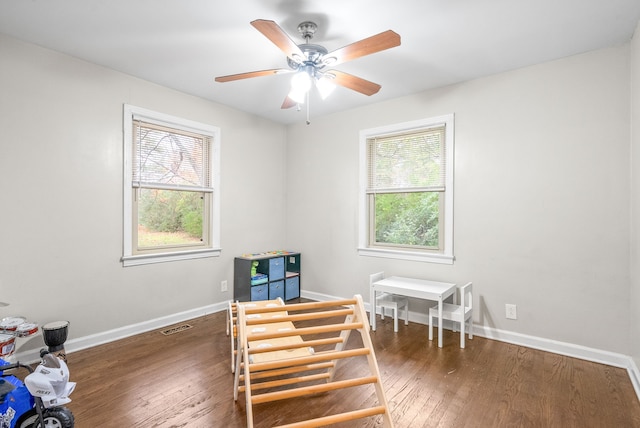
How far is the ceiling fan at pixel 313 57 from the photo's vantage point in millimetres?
1890

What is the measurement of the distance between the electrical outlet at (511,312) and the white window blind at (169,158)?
3319 mm

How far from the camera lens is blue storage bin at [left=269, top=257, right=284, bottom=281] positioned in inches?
160

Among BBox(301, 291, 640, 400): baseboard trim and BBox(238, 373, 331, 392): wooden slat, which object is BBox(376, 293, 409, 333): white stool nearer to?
BBox(301, 291, 640, 400): baseboard trim

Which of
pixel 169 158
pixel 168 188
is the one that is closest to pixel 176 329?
pixel 168 188

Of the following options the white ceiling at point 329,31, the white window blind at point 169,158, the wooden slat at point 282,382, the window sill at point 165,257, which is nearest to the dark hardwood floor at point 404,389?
the wooden slat at point 282,382

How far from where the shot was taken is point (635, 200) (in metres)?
2.34

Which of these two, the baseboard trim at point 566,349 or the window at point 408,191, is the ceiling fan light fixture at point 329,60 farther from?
the baseboard trim at point 566,349

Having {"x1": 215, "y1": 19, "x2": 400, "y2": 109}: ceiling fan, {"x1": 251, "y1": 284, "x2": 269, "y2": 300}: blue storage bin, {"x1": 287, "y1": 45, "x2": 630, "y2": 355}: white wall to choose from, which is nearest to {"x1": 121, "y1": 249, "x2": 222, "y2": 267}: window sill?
{"x1": 251, "y1": 284, "x2": 269, "y2": 300}: blue storage bin

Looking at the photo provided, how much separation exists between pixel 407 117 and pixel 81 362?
3.77m

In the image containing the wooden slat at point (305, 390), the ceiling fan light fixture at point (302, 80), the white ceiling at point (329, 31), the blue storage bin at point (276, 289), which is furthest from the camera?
the blue storage bin at point (276, 289)

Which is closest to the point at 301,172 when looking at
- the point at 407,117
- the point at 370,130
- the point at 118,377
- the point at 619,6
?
the point at 370,130

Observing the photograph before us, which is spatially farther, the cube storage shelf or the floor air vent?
the cube storage shelf

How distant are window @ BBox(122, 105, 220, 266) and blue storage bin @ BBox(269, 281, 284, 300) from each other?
2.64ft

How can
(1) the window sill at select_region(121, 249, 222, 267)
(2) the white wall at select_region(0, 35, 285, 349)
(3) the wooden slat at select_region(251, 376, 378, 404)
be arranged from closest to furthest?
(3) the wooden slat at select_region(251, 376, 378, 404) → (2) the white wall at select_region(0, 35, 285, 349) → (1) the window sill at select_region(121, 249, 222, 267)
